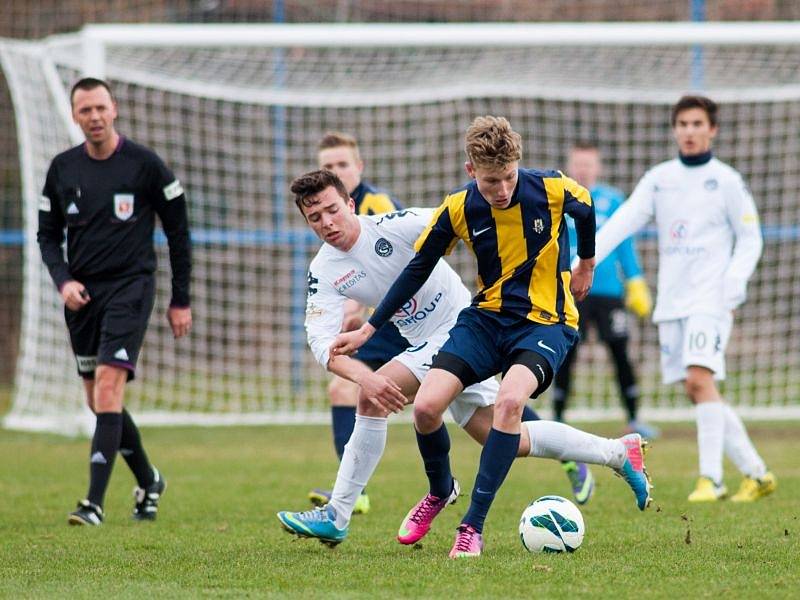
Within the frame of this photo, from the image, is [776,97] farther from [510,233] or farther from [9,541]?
[9,541]

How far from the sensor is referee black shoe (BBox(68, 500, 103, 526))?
6840 mm

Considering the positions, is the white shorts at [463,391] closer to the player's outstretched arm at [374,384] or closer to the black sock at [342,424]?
the player's outstretched arm at [374,384]

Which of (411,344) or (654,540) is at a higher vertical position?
(411,344)

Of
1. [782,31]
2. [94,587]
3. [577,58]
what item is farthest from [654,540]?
[577,58]

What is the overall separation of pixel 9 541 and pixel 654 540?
300 cm

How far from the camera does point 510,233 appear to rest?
5.74m

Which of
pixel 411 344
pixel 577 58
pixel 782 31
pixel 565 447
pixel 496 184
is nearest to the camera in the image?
pixel 496 184

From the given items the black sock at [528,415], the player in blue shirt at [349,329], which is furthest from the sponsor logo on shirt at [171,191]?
the black sock at [528,415]

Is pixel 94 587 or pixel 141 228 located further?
pixel 141 228

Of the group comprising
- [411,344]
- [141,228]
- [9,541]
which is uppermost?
[141,228]

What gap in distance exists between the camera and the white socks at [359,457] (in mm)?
5977

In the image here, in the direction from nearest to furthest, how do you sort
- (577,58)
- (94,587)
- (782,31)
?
(94,587), (782,31), (577,58)

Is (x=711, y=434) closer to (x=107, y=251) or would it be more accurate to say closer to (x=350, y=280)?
(x=350, y=280)

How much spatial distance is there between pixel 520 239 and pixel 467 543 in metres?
1.31
